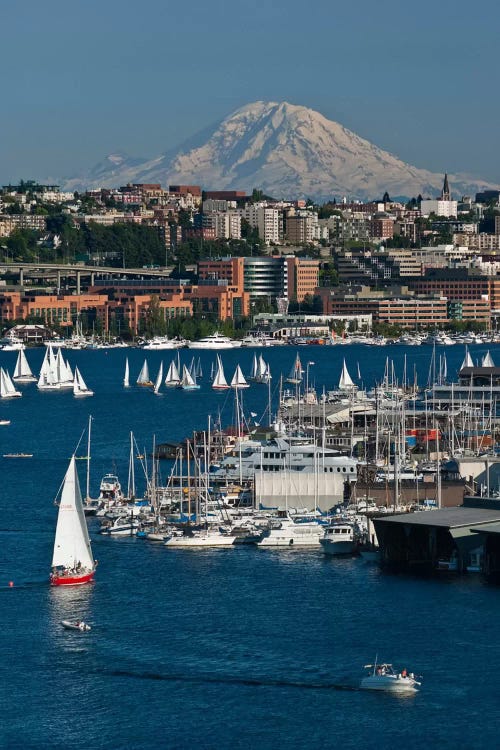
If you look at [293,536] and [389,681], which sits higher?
[293,536]

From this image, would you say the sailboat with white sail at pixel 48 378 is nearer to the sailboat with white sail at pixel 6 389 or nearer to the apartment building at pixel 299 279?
the sailboat with white sail at pixel 6 389

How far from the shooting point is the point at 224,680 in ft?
53.7

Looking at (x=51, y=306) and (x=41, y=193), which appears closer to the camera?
(x=51, y=306)

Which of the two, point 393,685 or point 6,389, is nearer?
point 393,685

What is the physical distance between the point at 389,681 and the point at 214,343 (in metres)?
55.8

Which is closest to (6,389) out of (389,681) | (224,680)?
(224,680)

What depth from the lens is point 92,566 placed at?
20.0 m

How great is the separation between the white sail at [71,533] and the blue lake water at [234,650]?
31 cm

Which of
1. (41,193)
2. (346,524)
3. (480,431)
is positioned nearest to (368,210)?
(41,193)

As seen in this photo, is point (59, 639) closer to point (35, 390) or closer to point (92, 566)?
point (92, 566)

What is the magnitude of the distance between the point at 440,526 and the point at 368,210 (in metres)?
102

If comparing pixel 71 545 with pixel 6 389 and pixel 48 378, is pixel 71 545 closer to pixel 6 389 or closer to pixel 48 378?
pixel 6 389

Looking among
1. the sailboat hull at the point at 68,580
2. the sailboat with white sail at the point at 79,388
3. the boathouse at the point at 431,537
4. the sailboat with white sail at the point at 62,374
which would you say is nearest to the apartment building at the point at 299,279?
the sailboat with white sail at the point at 62,374

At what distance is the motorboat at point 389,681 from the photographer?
52.1ft
